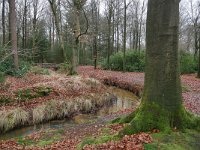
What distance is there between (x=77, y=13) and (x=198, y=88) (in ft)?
33.4

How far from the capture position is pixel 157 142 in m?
4.88

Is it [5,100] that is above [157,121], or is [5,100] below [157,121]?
below

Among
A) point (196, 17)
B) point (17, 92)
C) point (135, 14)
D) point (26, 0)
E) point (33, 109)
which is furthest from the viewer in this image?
point (135, 14)

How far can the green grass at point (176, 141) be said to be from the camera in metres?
4.73

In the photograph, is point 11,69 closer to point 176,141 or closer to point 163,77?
point 163,77

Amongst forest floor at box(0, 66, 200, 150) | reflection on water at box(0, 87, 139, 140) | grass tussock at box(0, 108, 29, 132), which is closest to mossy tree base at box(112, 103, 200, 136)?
forest floor at box(0, 66, 200, 150)

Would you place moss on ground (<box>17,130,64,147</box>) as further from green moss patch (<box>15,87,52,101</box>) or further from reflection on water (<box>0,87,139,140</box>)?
green moss patch (<box>15,87,52,101</box>)

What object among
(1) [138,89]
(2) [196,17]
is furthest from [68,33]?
(1) [138,89]

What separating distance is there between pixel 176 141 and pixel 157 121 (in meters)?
0.63

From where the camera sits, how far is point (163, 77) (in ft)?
18.4

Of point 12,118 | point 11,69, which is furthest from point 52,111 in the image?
point 11,69

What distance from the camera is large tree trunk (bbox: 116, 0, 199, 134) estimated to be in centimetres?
553

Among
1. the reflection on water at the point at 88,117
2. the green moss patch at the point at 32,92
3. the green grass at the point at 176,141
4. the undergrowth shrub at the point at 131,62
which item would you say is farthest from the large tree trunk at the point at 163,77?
the undergrowth shrub at the point at 131,62

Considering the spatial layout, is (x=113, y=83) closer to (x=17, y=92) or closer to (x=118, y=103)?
(x=118, y=103)
